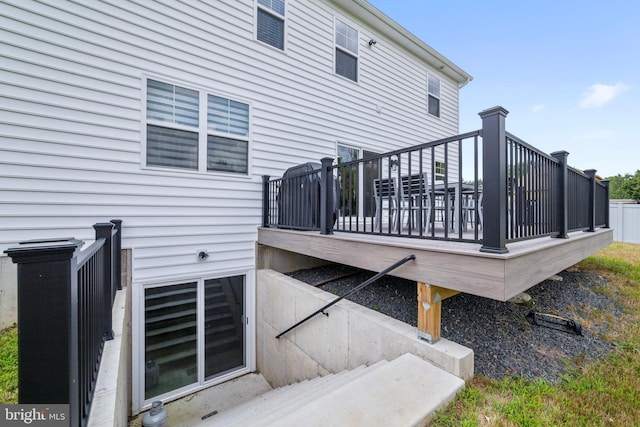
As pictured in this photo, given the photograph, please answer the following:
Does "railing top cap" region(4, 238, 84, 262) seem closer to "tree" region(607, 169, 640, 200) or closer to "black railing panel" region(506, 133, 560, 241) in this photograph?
"black railing panel" region(506, 133, 560, 241)

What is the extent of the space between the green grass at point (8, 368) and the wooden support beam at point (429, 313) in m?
2.95

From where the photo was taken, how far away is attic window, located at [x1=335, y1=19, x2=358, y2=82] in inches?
236

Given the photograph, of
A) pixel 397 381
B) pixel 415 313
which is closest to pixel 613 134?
pixel 415 313

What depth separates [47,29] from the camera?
10.7 feet

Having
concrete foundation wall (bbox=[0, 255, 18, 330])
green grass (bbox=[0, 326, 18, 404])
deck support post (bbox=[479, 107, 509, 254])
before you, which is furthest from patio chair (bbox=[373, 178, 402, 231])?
concrete foundation wall (bbox=[0, 255, 18, 330])

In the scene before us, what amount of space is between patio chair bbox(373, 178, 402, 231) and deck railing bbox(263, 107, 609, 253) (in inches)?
0.7

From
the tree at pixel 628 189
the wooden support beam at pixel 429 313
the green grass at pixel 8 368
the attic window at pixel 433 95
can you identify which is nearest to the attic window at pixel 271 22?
the attic window at pixel 433 95

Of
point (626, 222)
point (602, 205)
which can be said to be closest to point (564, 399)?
point (602, 205)

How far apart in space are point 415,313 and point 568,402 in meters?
1.43

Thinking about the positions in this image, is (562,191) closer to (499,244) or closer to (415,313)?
(499,244)

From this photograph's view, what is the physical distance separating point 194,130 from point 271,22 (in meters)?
2.65

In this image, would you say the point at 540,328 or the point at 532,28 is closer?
the point at 540,328

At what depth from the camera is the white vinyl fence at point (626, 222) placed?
8.83 metres

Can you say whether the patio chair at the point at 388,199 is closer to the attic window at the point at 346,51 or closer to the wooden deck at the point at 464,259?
the wooden deck at the point at 464,259
